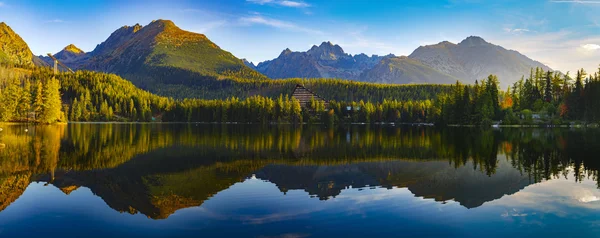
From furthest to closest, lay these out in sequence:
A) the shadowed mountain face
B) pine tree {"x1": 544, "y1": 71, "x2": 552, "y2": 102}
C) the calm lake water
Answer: pine tree {"x1": 544, "y1": 71, "x2": 552, "y2": 102} < the shadowed mountain face < the calm lake water

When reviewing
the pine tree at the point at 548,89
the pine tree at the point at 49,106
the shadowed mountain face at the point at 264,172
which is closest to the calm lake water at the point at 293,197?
the shadowed mountain face at the point at 264,172

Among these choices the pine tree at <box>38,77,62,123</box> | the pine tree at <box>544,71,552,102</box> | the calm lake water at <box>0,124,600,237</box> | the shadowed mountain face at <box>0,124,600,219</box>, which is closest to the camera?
the calm lake water at <box>0,124,600,237</box>

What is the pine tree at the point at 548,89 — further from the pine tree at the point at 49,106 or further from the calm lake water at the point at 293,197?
the pine tree at the point at 49,106

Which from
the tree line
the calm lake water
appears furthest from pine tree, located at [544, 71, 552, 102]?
the calm lake water

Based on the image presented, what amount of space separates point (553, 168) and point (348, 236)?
33222mm

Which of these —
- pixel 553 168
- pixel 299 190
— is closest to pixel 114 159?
pixel 299 190

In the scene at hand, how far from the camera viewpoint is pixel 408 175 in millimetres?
38188

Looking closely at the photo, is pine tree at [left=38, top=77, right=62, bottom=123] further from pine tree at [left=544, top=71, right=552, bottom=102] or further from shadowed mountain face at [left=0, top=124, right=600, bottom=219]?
pine tree at [left=544, top=71, right=552, bottom=102]

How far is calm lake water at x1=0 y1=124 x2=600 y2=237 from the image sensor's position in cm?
2141

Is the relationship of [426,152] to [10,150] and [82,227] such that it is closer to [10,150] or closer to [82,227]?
[82,227]

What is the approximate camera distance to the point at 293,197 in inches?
1141

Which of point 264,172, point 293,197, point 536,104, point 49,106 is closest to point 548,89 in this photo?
point 536,104

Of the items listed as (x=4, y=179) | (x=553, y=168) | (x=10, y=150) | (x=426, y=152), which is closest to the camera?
(x=4, y=179)

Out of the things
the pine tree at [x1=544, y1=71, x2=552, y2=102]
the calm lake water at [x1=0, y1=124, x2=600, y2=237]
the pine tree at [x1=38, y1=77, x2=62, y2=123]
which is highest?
the pine tree at [x1=544, y1=71, x2=552, y2=102]
